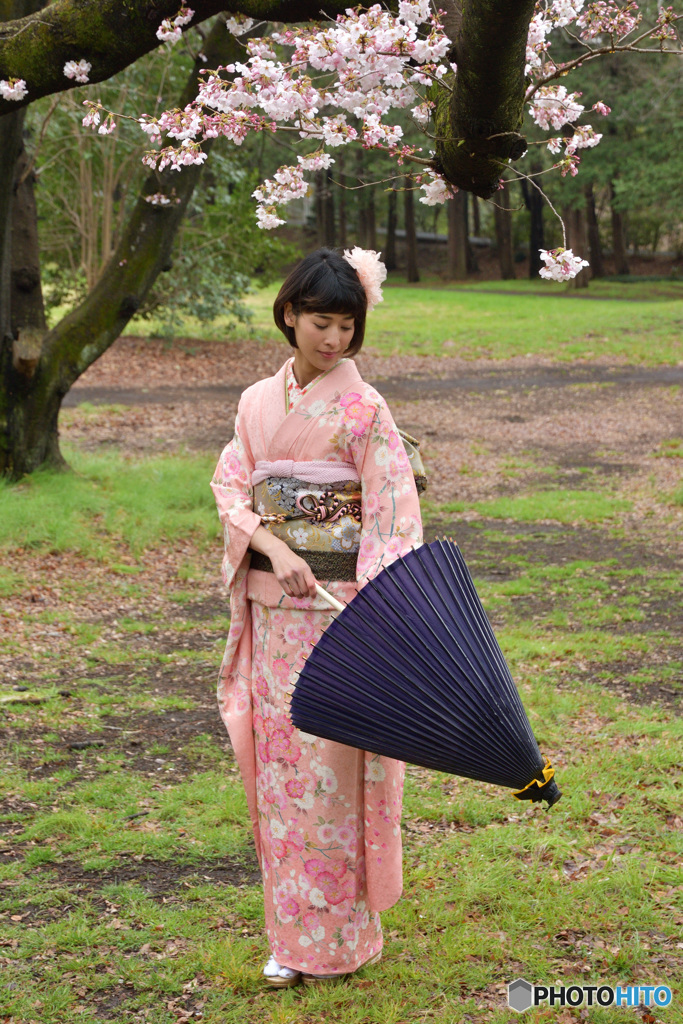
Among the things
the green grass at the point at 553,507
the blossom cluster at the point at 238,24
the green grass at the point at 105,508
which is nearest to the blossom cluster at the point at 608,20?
the blossom cluster at the point at 238,24

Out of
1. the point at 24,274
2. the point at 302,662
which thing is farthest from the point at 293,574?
the point at 24,274

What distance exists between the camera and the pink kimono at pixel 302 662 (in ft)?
8.73

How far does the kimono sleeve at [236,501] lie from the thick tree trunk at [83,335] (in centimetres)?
543

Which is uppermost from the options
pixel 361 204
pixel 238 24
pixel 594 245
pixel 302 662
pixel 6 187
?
pixel 361 204

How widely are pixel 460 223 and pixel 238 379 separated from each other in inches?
751

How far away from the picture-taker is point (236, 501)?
2.77m

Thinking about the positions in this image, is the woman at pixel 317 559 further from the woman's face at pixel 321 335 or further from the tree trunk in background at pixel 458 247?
the tree trunk in background at pixel 458 247

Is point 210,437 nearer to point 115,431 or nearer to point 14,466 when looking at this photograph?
point 115,431

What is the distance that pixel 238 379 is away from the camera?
15617 millimetres

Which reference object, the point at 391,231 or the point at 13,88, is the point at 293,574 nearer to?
the point at 13,88

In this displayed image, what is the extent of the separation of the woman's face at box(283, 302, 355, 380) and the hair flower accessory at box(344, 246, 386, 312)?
101 mm

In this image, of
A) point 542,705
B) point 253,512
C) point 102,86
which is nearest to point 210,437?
point 102,86

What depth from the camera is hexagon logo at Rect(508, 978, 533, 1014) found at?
2.67 m

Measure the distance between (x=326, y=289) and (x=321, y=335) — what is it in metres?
0.12
